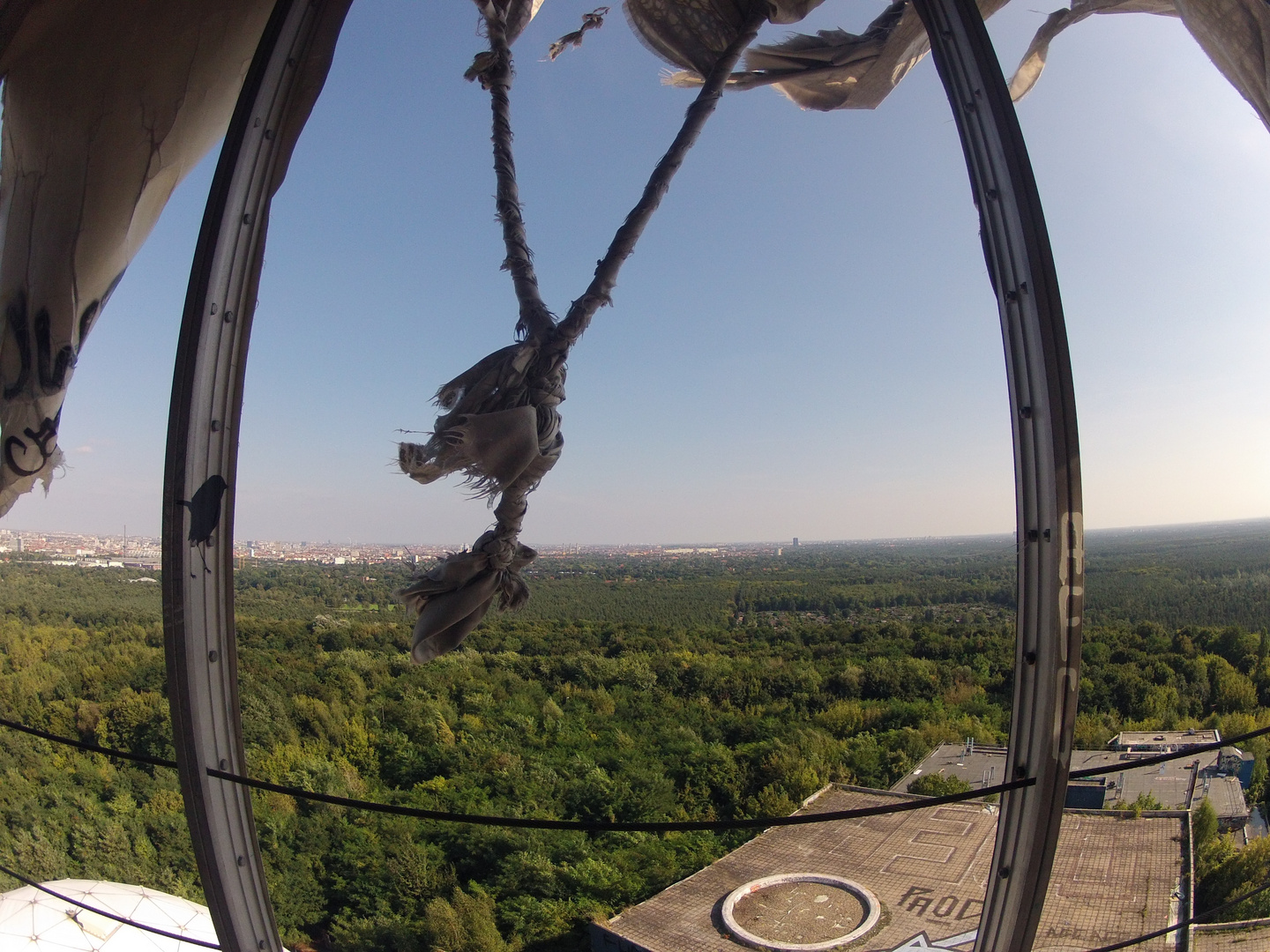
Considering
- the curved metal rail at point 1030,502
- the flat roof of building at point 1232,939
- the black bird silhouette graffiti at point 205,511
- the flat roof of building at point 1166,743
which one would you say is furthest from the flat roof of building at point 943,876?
the black bird silhouette graffiti at point 205,511

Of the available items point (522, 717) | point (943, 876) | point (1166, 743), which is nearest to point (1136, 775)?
point (1166, 743)

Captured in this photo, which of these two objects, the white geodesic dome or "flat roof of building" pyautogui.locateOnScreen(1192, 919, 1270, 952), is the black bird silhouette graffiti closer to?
the white geodesic dome

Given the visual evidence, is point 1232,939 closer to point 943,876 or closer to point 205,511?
point 205,511

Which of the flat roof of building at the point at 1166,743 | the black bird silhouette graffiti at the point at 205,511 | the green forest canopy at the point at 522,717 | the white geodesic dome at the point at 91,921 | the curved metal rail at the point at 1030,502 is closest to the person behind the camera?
the curved metal rail at the point at 1030,502

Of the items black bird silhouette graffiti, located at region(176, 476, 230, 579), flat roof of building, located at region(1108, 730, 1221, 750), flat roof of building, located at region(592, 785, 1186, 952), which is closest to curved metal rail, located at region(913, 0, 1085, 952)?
flat roof of building, located at region(1108, 730, 1221, 750)

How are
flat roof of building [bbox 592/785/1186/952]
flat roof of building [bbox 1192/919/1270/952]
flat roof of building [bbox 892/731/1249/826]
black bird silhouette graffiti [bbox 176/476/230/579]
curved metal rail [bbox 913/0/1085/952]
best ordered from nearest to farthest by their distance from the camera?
curved metal rail [bbox 913/0/1085/952]
black bird silhouette graffiti [bbox 176/476/230/579]
flat roof of building [bbox 1192/919/1270/952]
flat roof of building [bbox 892/731/1249/826]
flat roof of building [bbox 592/785/1186/952]

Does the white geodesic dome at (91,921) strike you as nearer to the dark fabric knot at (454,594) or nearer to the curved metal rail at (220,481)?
the curved metal rail at (220,481)
